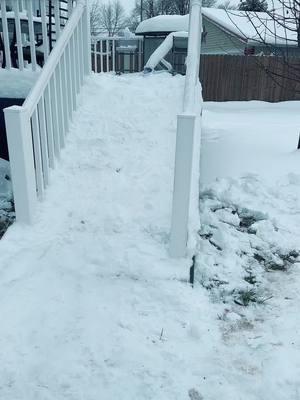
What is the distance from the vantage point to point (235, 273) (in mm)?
3127

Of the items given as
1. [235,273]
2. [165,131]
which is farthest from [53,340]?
[165,131]

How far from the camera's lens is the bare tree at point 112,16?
197 feet

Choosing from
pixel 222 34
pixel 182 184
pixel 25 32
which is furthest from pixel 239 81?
pixel 182 184

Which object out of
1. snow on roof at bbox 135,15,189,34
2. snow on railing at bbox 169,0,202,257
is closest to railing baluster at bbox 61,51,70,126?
snow on railing at bbox 169,0,202,257

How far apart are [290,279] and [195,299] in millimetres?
934

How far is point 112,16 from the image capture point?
211ft

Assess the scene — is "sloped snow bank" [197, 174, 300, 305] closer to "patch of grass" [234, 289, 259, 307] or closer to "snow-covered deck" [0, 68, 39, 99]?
"patch of grass" [234, 289, 259, 307]

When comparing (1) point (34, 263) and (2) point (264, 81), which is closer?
(1) point (34, 263)

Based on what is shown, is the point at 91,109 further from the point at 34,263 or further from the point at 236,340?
the point at 236,340

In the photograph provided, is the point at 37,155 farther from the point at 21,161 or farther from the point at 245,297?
the point at 245,297

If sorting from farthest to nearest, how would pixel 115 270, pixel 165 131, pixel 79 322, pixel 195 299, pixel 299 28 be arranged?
pixel 299 28
pixel 165 131
pixel 115 270
pixel 195 299
pixel 79 322

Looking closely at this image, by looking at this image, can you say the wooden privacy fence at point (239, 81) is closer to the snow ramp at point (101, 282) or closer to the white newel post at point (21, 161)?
the snow ramp at point (101, 282)

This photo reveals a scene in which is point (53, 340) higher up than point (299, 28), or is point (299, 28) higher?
point (299, 28)

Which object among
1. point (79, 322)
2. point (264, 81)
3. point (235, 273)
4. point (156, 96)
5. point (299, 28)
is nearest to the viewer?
point (79, 322)
